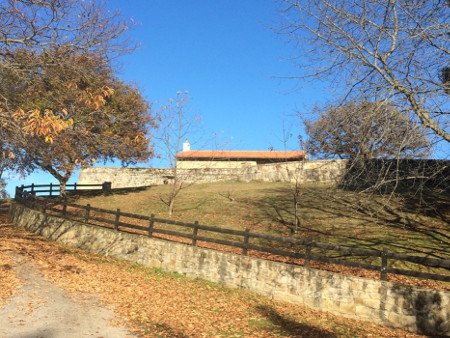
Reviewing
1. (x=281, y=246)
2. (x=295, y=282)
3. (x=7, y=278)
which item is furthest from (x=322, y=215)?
(x=7, y=278)

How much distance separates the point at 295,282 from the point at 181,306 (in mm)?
3080

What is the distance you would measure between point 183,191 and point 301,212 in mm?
11560

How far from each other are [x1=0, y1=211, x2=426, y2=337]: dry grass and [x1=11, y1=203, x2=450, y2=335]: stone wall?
309 millimetres

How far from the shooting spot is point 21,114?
7.00 meters

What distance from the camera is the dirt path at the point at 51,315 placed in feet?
23.4

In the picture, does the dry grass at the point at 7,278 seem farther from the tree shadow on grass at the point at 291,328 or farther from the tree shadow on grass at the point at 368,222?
the tree shadow on grass at the point at 368,222

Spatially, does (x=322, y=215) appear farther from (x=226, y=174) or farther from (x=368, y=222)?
(x=226, y=174)

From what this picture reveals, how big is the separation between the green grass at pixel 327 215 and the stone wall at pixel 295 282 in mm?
2068

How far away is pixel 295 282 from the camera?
1068cm

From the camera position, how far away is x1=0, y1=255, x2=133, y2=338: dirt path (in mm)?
7145

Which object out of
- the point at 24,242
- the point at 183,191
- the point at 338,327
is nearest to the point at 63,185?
the point at 183,191

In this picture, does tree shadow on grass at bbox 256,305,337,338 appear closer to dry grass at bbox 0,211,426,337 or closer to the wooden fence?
dry grass at bbox 0,211,426,337

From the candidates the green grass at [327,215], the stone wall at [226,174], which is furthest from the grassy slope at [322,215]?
the stone wall at [226,174]

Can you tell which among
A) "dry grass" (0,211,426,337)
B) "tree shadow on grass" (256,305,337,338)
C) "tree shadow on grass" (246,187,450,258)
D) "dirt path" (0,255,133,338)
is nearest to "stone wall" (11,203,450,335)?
"dry grass" (0,211,426,337)
